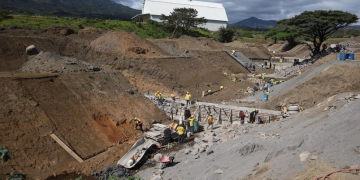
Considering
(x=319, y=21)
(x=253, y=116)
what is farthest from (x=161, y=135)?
(x=319, y=21)

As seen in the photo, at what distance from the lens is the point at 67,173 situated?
1148 cm

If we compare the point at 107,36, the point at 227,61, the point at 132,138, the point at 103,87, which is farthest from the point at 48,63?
the point at 227,61

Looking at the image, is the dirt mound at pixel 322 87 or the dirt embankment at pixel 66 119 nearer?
the dirt embankment at pixel 66 119

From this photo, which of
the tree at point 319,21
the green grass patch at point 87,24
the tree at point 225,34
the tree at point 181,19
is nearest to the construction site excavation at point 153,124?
the tree at point 319,21

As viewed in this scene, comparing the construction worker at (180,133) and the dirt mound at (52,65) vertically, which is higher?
the dirt mound at (52,65)

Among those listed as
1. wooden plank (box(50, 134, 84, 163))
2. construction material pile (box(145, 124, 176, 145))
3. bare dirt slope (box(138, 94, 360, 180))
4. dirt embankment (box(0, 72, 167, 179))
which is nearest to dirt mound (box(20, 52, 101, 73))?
dirt embankment (box(0, 72, 167, 179))

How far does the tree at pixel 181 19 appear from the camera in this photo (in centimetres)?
4988

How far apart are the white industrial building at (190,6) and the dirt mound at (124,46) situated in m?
34.5

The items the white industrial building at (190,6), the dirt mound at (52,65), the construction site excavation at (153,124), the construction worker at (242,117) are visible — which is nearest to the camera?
the construction site excavation at (153,124)

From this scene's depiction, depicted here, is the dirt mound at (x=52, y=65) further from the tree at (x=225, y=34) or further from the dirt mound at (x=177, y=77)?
the tree at (x=225, y=34)

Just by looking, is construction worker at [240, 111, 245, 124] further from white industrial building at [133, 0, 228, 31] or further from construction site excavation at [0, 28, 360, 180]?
white industrial building at [133, 0, 228, 31]

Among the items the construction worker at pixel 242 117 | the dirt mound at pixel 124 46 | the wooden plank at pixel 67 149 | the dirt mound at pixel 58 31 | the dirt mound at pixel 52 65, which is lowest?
the wooden plank at pixel 67 149

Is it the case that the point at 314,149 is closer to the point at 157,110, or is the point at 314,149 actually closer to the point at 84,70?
the point at 157,110

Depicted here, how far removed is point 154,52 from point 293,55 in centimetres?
3185
